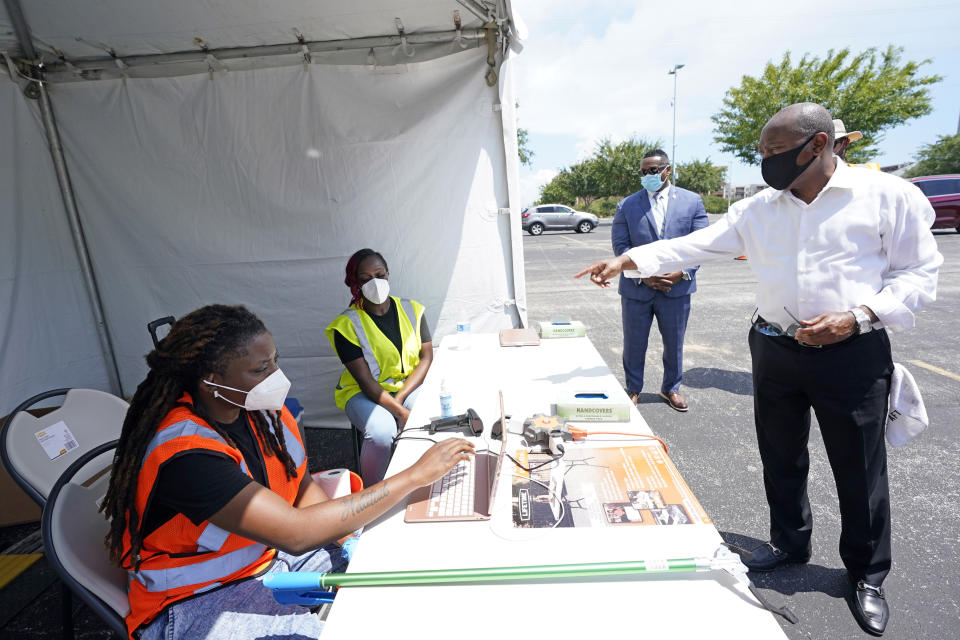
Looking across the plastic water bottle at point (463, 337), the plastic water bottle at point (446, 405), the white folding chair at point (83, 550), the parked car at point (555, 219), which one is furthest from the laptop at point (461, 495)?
the parked car at point (555, 219)

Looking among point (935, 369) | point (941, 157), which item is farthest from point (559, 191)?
point (935, 369)

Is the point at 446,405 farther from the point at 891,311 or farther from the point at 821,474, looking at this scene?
the point at 821,474

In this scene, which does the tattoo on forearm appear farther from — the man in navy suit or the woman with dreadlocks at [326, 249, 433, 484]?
the man in navy suit

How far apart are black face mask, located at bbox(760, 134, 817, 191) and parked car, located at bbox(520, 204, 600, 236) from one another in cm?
1761

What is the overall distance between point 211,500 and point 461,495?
0.64m

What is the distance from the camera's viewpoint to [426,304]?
3.42 meters

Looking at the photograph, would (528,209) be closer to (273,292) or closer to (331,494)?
(273,292)

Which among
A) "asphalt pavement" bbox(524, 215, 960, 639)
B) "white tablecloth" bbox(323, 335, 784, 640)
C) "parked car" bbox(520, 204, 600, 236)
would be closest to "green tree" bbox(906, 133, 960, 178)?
"parked car" bbox(520, 204, 600, 236)

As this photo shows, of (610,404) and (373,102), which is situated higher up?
(373,102)

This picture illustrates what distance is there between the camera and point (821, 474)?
2.61 m

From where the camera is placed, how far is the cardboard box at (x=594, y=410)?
167cm

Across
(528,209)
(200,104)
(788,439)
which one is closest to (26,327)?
(200,104)

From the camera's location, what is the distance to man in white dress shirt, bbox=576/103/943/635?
1479 millimetres

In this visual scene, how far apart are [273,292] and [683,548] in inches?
125
